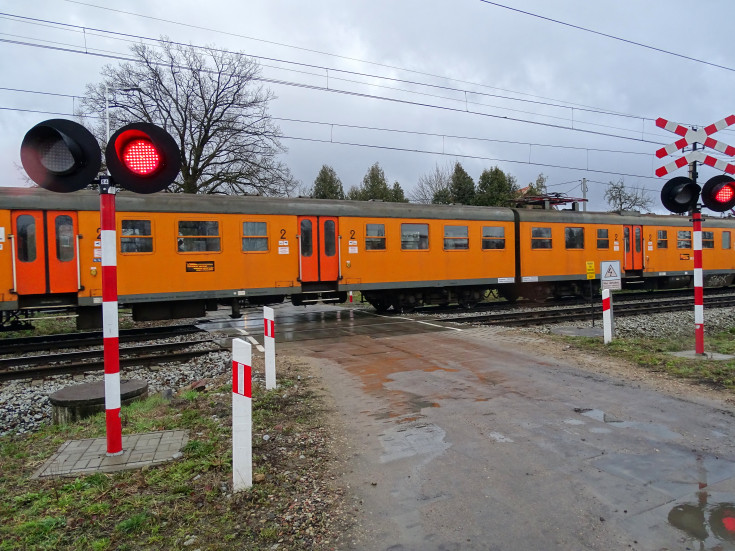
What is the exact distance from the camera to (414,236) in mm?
15031

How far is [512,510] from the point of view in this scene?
3.27m

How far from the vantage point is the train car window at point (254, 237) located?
12734mm

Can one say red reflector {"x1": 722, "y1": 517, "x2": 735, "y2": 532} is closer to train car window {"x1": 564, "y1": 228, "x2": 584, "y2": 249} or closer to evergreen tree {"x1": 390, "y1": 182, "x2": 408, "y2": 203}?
train car window {"x1": 564, "y1": 228, "x2": 584, "y2": 249}

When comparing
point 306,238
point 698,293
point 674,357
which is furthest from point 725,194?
point 306,238

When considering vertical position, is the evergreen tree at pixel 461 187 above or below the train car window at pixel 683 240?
above

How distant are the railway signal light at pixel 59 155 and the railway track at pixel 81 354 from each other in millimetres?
5659

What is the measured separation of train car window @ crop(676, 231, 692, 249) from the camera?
20938 mm

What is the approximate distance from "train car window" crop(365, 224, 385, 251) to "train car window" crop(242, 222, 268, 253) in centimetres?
297

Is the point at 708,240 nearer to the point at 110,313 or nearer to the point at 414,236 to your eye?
the point at 414,236

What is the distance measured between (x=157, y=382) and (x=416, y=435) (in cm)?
516

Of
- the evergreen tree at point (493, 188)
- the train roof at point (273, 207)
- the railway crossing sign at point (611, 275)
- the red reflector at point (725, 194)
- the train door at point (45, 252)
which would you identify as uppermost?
the evergreen tree at point (493, 188)

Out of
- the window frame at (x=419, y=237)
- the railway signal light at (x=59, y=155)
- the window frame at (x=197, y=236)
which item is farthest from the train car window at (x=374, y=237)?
the railway signal light at (x=59, y=155)

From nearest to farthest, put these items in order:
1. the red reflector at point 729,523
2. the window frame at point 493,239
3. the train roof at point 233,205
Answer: the red reflector at point 729,523 < the train roof at point 233,205 < the window frame at point 493,239

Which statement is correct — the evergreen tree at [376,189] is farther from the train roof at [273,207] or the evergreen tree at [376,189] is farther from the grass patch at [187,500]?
the grass patch at [187,500]
